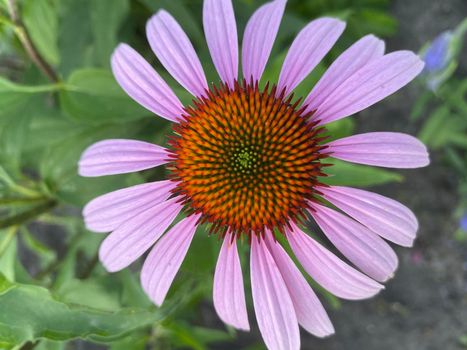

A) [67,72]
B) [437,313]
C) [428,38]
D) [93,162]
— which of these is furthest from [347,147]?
[437,313]

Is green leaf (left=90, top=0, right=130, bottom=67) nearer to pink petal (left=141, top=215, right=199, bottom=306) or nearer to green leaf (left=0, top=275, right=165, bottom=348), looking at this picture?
pink petal (left=141, top=215, right=199, bottom=306)

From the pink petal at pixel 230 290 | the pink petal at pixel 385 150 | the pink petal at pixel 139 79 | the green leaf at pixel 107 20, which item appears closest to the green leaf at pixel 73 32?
the green leaf at pixel 107 20

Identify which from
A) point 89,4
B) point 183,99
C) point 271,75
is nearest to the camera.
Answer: point 183,99

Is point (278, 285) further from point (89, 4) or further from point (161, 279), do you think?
point (89, 4)

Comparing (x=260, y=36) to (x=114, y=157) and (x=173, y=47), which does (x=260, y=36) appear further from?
(x=114, y=157)

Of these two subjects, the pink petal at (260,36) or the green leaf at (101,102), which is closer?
the pink petal at (260,36)

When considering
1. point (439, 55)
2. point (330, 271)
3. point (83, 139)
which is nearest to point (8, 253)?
point (83, 139)

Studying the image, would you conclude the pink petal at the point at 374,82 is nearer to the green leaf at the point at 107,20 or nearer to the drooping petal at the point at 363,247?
the drooping petal at the point at 363,247
